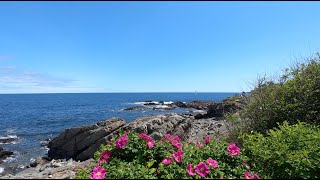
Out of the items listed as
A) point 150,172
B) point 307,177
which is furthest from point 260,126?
point 150,172

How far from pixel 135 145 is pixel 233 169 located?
6.33 feet

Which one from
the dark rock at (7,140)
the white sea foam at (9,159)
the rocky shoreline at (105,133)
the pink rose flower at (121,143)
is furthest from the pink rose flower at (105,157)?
the dark rock at (7,140)

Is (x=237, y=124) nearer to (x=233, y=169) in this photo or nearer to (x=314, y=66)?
(x=314, y=66)

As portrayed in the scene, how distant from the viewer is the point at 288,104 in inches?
362

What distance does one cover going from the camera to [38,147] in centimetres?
2484

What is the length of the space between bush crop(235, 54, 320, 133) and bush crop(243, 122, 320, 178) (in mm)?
3211

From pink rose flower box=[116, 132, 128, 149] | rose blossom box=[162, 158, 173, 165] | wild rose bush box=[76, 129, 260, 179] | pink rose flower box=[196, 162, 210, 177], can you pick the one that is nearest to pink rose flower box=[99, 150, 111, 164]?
wild rose bush box=[76, 129, 260, 179]

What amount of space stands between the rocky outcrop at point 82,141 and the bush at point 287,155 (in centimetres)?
1255

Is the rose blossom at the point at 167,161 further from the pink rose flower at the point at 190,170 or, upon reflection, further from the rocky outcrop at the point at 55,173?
the rocky outcrop at the point at 55,173

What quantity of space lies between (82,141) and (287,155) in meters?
15.5

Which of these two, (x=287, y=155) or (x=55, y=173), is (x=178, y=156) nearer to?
(x=287, y=155)

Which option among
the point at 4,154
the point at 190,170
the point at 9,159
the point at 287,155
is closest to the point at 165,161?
the point at 190,170

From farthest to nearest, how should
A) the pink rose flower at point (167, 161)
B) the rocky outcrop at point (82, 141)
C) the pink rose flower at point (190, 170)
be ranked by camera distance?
the rocky outcrop at point (82, 141) < the pink rose flower at point (167, 161) < the pink rose flower at point (190, 170)

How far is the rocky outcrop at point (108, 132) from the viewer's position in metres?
14.5
